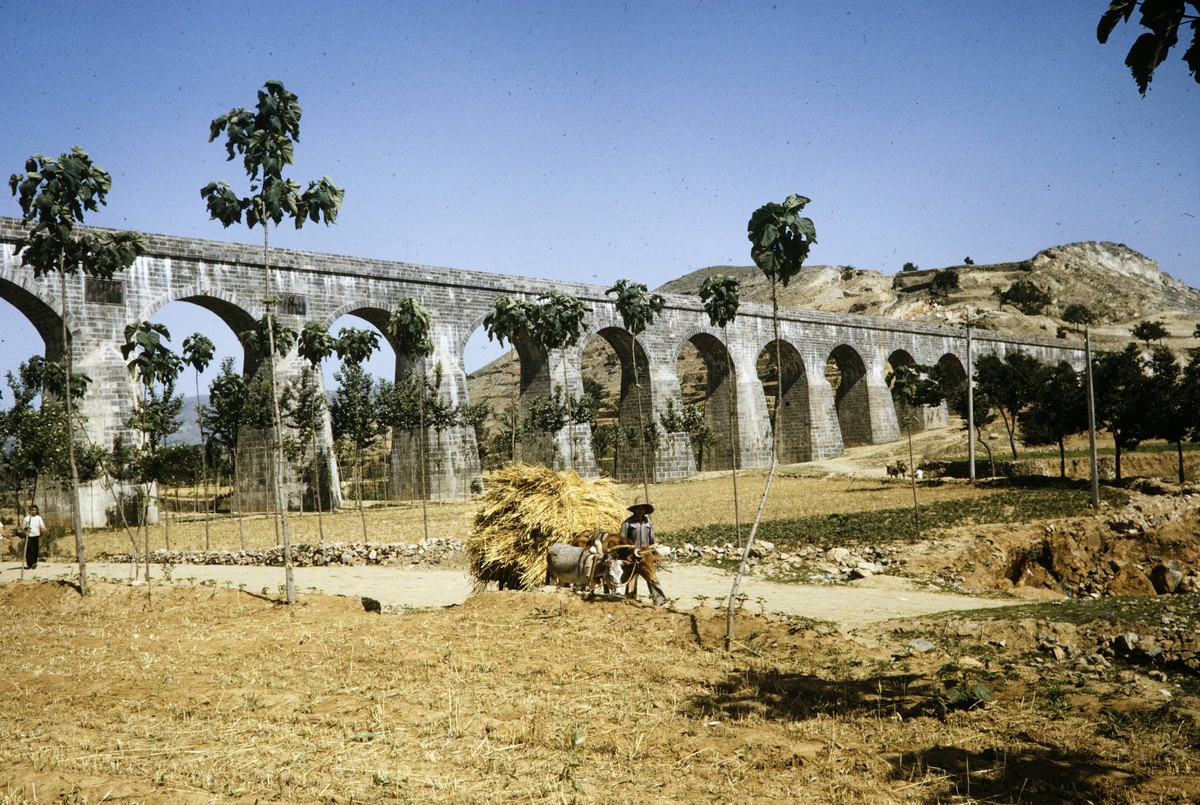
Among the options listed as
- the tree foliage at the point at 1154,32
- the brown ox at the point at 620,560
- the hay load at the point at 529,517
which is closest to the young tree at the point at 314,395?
the hay load at the point at 529,517

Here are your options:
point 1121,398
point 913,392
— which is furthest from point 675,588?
point 1121,398

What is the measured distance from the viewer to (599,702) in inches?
282

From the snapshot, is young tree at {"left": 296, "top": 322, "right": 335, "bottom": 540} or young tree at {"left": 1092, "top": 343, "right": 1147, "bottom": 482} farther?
young tree at {"left": 1092, "top": 343, "right": 1147, "bottom": 482}

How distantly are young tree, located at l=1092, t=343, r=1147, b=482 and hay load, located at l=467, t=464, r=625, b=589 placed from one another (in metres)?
23.5

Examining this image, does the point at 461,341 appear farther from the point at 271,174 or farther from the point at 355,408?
the point at 271,174

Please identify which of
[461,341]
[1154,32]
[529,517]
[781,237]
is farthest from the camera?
[461,341]

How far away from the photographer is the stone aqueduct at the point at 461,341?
85.0 ft

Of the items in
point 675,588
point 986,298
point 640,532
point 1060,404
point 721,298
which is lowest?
point 675,588

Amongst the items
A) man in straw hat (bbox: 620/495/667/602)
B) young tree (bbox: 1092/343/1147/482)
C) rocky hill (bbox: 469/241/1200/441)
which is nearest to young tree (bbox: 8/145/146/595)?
man in straw hat (bbox: 620/495/667/602)

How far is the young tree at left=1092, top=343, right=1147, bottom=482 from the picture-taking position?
27766mm

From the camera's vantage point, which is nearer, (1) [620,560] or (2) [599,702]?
(2) [599,702]

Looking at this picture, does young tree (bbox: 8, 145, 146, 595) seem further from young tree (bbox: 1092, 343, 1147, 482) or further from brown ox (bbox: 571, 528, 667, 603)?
young tree (bbox: 1092, 343, 1147, 482)

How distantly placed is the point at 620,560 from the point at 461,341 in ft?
80.2

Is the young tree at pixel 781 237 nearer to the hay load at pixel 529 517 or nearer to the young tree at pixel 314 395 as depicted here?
the hay load at pixel 529 517
